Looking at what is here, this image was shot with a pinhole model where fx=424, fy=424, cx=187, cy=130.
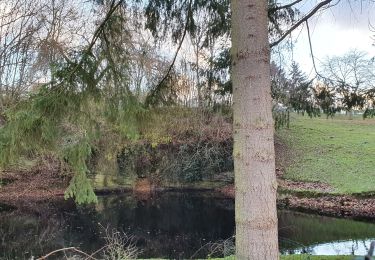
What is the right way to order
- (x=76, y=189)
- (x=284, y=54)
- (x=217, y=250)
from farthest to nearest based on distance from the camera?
(x=217, y=250) < (x=284, y=54) < (x=76, y=189)

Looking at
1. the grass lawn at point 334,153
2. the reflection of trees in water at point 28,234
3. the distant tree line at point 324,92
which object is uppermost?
the distant tree line at point 324,92

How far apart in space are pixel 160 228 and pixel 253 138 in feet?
31.7

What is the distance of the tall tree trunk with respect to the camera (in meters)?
2.03

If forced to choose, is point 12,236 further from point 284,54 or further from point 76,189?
point 284,54

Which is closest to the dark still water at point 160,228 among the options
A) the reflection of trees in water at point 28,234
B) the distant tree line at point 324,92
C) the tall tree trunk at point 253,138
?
the reflection of trees in water at point 28,234

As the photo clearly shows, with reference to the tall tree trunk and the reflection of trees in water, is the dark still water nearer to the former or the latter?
the reflection of trees in water

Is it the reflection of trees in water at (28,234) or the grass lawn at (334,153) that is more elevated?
the grass lawn at (334,153)

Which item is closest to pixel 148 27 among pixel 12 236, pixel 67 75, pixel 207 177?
pixel 67 75

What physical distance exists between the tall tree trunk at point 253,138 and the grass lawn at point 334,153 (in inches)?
464

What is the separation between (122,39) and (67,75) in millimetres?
762

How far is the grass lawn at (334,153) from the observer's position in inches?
639

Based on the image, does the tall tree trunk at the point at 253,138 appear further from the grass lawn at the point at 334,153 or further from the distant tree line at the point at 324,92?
the grass lawn at the point at 334,153

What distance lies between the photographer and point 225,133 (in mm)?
17188

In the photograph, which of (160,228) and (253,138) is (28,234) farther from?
(253,138)
